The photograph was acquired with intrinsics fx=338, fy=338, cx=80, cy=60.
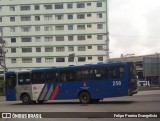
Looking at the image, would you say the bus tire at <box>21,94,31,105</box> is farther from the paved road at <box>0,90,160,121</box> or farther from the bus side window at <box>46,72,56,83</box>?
the paved road at <box>0,90,160,121</box>

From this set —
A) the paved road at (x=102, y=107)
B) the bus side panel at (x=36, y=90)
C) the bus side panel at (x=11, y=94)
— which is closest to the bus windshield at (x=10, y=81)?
the bus side panel at (x=11, y=94)

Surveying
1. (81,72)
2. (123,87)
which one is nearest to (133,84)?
(123,87)

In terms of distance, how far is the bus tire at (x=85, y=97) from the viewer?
22556 millimetres

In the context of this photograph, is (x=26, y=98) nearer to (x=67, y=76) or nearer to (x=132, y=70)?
(x=67, y=76)

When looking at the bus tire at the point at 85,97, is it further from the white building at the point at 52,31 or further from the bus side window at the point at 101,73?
the white building at the point at 52,31

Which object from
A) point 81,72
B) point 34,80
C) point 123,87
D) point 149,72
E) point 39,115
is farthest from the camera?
point 149,72

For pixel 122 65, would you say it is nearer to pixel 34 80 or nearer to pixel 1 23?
pixel 34 80

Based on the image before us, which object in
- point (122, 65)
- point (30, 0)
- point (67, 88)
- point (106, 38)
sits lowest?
point (67, 88)

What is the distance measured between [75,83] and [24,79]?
4.54m

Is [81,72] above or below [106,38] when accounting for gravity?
below

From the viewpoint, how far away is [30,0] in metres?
80.4

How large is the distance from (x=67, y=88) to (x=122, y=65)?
444 cm

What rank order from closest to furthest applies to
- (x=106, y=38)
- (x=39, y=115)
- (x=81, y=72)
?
(x=39, y=115)
(x=81, y=72)
(x=106, y=38)

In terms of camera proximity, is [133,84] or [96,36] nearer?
[133,84]
